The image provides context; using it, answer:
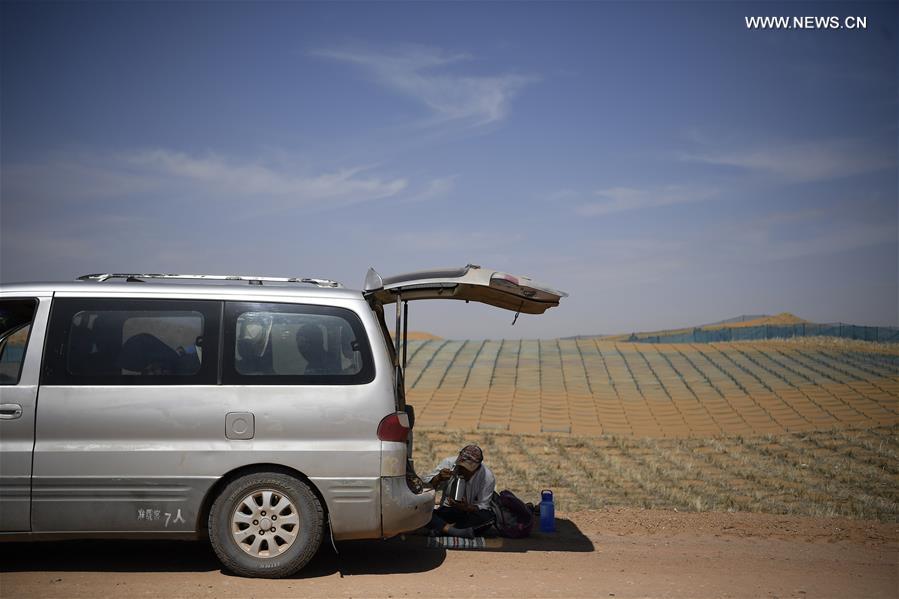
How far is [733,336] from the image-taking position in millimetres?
45375

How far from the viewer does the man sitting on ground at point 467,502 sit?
27.8 feet

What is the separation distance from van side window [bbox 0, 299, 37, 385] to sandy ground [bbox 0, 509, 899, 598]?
5.15 ft

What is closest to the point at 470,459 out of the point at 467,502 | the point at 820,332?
the point at 467,502

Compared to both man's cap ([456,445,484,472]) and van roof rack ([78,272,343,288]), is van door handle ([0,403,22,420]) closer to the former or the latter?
van roof rack ([78,272,343,288])

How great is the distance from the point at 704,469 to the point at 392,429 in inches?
457

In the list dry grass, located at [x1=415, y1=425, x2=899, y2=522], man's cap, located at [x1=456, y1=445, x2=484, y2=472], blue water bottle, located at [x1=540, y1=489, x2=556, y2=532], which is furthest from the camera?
dry grass, located at [x1=415, y1=425, x2=899, y2=522]

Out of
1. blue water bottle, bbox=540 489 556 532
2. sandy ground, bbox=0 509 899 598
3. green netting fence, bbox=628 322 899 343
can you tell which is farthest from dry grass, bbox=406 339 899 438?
sandy ground, bbox=0 509 899 598

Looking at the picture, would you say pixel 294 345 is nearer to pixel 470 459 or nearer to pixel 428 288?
pixel 428 288

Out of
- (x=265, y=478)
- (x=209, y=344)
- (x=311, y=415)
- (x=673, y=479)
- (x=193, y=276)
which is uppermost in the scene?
(x=193, y=276)

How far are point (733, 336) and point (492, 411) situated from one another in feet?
81.0

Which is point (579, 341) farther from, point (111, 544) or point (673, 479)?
point (111, 544)

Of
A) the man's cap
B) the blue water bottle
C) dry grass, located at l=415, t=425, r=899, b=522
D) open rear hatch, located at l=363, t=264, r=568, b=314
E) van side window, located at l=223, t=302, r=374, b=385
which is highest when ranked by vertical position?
open rear hatch, located at l=363, t=264, r=568, b=314

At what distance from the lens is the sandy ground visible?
6.56 m

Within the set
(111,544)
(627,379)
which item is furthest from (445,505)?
(627,379)
